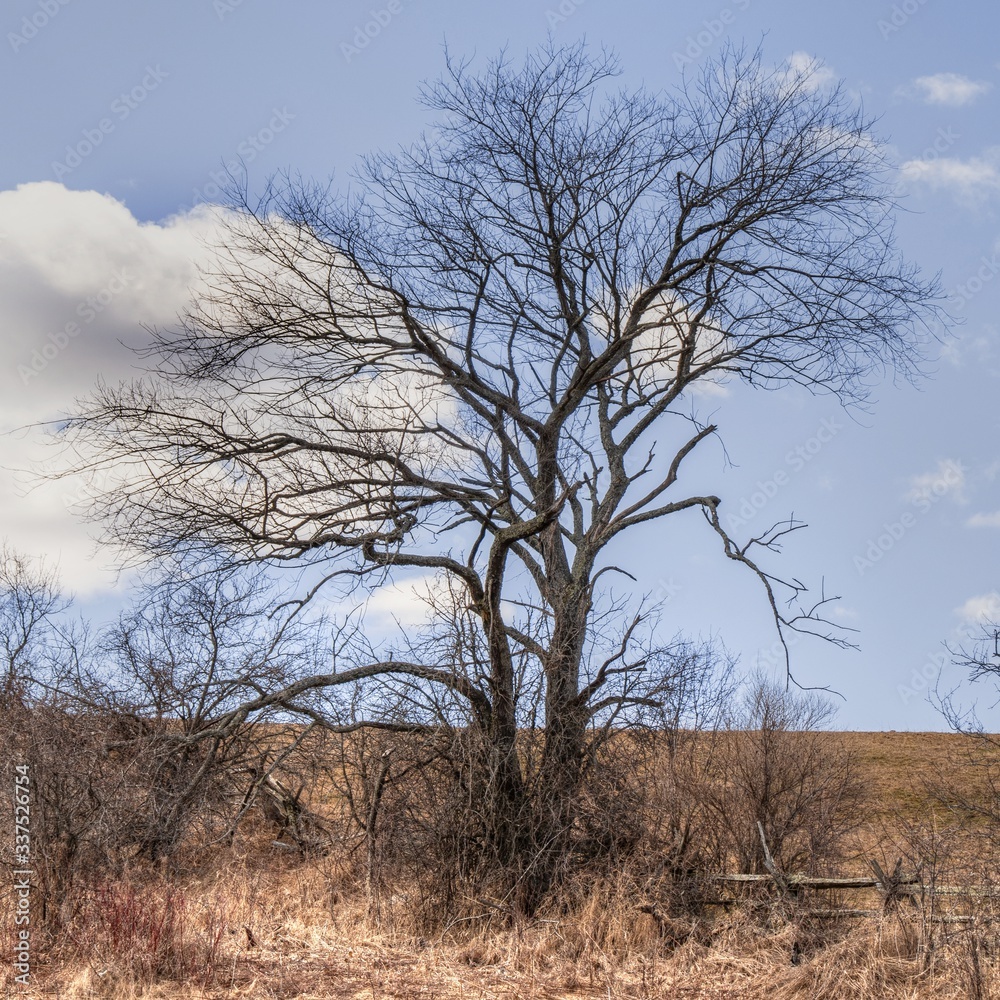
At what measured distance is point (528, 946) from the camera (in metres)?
9.61

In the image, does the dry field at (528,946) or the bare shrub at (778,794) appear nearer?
the dry field at (528,946)

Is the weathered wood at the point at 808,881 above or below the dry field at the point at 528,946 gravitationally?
above

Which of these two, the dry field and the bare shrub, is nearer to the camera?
the dry field

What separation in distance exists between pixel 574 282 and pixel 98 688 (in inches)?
370

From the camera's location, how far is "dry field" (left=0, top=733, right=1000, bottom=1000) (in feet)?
26.9

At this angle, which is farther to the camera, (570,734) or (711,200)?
(711,200)

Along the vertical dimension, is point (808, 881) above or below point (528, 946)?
above

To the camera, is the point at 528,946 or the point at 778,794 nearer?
the point at 528,946

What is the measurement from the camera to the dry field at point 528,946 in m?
8.20

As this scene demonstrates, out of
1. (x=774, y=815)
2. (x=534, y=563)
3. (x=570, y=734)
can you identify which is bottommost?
(x=774, y=815)

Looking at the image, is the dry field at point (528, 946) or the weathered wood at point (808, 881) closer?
the dry field at point (528, 946)

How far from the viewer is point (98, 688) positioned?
1450cm

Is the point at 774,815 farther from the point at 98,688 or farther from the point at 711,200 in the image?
the point at 98,688

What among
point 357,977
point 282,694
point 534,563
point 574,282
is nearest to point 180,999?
point 357,977
